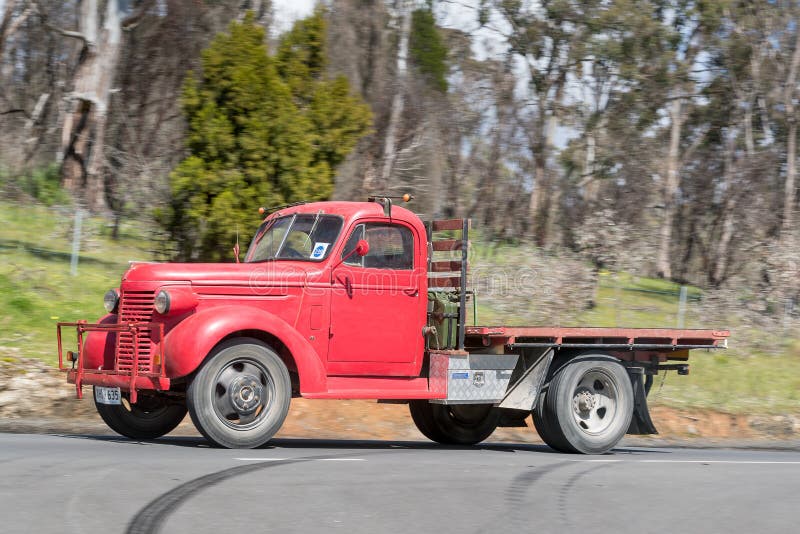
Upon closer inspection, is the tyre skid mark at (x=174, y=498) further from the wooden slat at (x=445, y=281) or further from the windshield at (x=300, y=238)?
the wooden slat at (x=445, y=281)

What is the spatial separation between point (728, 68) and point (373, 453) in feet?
98.4

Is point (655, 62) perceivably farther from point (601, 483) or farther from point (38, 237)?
point (601, 483)

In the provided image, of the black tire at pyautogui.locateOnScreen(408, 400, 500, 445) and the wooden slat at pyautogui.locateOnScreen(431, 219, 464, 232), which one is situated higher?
the wooden slat at pyautogui.locateOnScreen(431, 219, 464, 232)

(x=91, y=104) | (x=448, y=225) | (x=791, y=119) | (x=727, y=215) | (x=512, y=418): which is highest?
(x=791, y=119)

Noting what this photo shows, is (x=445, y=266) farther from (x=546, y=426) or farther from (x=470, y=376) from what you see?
(x=546, y=426)

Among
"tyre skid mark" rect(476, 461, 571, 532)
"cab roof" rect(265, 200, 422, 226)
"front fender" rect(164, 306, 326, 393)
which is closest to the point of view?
"tyre skid mark" rect(476, 461, 571, 532)

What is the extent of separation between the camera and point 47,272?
→ 800 inches

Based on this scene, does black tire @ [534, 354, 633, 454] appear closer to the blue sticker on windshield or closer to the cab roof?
the cab roof

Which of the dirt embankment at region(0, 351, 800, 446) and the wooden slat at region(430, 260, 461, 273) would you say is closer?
the wooden slat at region(430, 260, 461, 273)

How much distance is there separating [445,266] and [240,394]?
Result: 2.98m

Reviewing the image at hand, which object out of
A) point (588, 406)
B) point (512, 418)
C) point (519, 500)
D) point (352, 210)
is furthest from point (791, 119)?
point (519, 500)

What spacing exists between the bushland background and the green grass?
89 millimetres

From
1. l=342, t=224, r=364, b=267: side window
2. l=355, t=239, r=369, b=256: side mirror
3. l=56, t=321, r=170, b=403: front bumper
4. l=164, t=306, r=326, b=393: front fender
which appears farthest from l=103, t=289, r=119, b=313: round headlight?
l=355, t=239, r=369, b=256: side mirror

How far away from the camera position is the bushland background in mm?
18266
